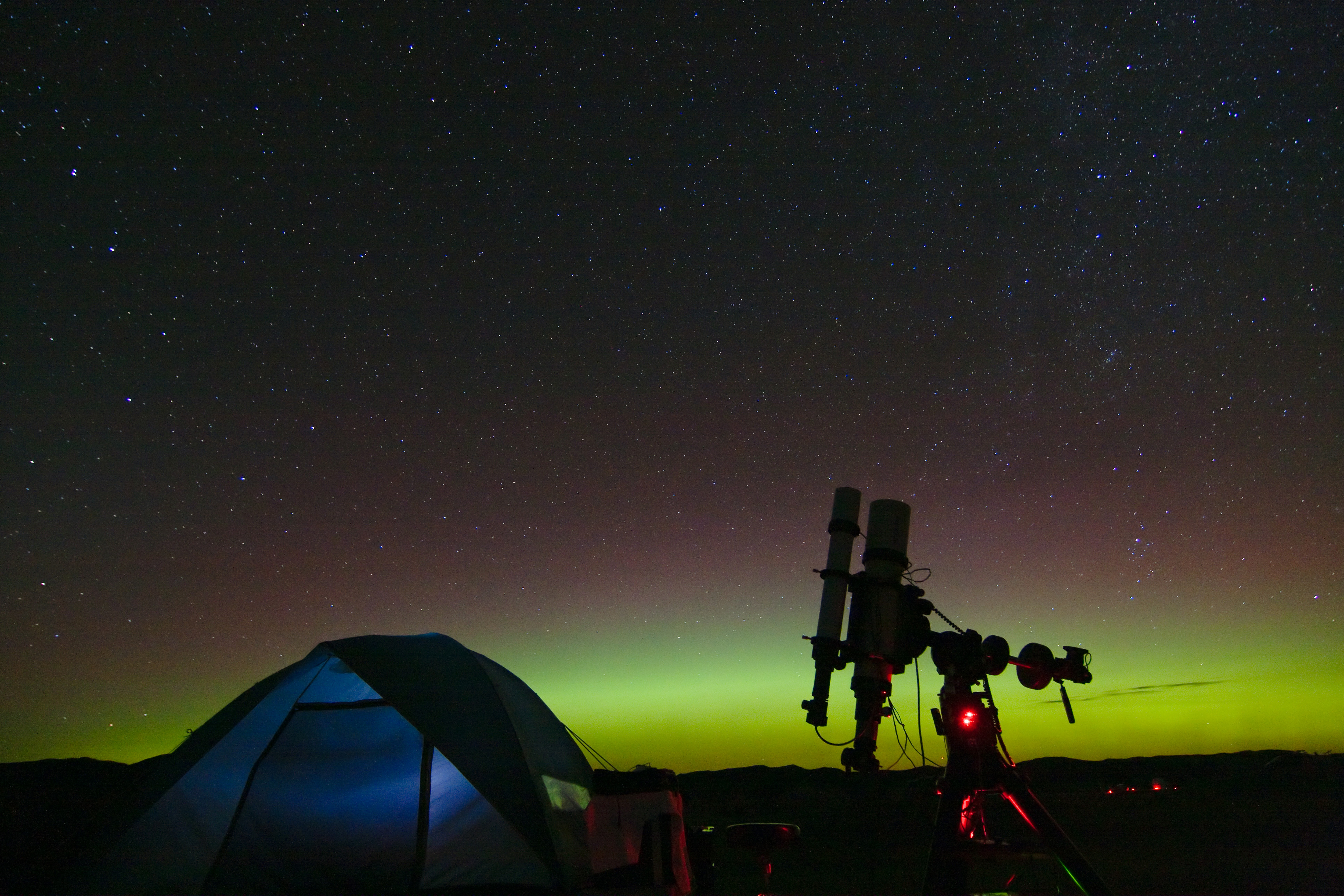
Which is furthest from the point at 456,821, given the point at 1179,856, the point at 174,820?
the point at 1179,856

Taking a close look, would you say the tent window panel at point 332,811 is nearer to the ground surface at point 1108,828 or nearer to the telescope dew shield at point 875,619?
the ground surface at point 1108,828

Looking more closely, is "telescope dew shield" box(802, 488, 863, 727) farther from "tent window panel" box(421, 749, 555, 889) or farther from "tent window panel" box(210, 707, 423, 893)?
"tent window panel" box(210, 707, 423, 893)

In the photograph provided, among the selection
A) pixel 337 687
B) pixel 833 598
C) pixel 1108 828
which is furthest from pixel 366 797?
pixel 1108 828

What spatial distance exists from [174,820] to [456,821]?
2.37 m

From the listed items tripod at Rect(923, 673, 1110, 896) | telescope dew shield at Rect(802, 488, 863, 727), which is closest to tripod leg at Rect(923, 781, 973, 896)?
tripod at Rect(923, 673, 1110, 896)

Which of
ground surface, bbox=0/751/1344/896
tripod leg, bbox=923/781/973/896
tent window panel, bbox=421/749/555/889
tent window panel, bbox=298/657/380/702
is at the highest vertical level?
tent window panel, bbox=298/657/380/702

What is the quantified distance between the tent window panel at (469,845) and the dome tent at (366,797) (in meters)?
0.01

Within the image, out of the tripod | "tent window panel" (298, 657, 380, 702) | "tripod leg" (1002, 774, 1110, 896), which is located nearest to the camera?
"tripod leg" (1002, 774, 1110, 896)

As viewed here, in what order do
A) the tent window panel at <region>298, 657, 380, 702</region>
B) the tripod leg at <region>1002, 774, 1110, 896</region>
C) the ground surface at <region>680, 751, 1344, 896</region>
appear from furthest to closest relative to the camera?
the ground surface at <region>680, 751, 1344, 896</region>, the tent window panel at <region>298, 657, 380, 702</region>, the tripod leg at <region>1002, 774, 1110, 896</region>

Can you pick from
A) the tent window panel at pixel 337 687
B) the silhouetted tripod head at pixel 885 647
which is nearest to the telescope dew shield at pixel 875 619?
the silhouetted tripod head at pixel 885 647

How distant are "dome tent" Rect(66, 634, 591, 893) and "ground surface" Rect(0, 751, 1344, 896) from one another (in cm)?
57

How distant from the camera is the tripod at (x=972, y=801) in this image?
12.8 ft

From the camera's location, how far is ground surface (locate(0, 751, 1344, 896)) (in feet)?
27.4

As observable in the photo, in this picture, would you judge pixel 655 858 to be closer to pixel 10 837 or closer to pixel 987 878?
pixel 987 878
